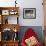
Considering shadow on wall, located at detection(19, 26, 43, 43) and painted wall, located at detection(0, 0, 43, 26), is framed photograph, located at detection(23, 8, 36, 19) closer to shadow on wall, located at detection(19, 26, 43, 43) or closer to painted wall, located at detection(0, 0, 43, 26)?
painted wall, located at detection(0, 0, 43, 26)

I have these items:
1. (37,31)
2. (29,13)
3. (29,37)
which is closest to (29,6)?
(29,13)

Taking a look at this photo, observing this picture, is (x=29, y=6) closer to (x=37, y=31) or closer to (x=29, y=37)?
(x=37, y=31)

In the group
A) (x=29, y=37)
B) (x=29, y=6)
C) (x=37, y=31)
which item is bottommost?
(x=29, y=37)

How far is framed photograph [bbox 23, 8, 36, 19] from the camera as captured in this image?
5.91m

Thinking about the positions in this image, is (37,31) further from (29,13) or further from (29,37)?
(29,13)

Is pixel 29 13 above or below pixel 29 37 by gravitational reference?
above

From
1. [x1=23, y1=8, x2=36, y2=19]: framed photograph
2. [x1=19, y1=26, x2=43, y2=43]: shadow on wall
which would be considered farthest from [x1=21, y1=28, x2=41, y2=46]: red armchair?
[x1=23, y1=8, x2=36, y2=19]: framed photograph

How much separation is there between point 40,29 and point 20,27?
0.78 metres

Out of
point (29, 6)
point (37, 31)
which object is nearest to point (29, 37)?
point (37, 31)

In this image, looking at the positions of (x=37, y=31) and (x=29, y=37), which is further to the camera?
(x=37, y=31)

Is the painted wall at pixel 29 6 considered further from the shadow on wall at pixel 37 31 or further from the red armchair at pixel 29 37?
the red armchair at pixel 29 37

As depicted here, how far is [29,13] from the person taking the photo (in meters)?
5.93

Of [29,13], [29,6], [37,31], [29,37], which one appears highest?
[29,6]

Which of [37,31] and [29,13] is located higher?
[29,13]
